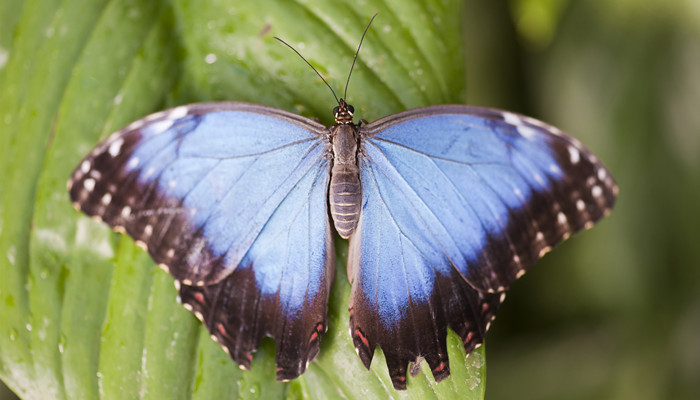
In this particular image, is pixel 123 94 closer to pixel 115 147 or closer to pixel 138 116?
pixel 138 116

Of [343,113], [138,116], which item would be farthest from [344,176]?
[138,116]

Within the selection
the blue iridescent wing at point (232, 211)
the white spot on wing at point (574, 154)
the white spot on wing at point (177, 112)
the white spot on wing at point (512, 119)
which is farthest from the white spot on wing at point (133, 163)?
the white spot on wing at point (574, 154)

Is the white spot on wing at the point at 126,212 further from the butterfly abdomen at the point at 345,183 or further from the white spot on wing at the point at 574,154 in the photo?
the white spot on wing at the point at 574,154

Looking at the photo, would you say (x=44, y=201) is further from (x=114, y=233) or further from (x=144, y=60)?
(x=144, y=60)

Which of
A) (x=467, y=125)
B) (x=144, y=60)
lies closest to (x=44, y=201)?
(x=144, y=60)

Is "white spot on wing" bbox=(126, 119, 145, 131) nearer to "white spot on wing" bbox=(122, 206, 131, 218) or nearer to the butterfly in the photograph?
the butterfly

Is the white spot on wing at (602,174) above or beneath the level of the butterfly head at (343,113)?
beneath
